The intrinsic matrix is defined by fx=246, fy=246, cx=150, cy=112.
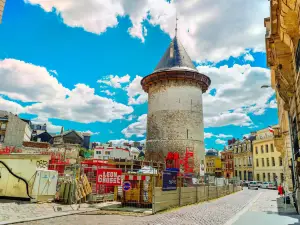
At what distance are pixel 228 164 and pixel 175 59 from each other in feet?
185

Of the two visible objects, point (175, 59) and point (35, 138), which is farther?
point (35, 138)

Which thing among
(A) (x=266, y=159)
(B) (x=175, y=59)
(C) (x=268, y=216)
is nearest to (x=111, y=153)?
(A) (x=266, y=159)

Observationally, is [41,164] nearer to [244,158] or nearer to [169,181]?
[169,181]

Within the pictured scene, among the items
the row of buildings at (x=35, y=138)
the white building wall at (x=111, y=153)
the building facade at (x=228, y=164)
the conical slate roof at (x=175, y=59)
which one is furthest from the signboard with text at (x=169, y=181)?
the building facade at (x=228, y=164)

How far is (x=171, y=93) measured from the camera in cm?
2625

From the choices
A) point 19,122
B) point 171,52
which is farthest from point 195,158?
point 19,122

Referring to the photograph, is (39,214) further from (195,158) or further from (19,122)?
(19,122)

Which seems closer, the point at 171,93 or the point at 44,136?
the point at 171,93

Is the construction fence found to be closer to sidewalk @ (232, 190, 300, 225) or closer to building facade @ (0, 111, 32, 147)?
sidewalk @ (232, 190, 300, 225)

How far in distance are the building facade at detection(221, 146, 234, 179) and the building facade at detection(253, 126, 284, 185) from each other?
49.2ft

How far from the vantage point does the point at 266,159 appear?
53781mm

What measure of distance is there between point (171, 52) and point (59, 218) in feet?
76.6

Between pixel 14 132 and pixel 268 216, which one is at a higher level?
pixel 14 132

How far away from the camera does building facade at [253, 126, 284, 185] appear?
49516mm
